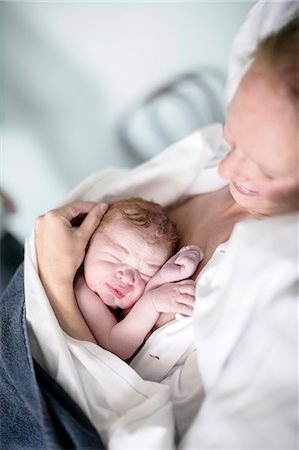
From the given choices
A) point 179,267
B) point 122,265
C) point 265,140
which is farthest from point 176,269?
point 265,140

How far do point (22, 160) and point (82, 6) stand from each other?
394 millimetres

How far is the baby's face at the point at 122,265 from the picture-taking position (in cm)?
99

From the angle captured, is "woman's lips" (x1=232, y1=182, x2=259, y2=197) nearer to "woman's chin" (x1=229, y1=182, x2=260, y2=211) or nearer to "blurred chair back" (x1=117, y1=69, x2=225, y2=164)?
"woman's chin" (x1=229, y1=182, x2=260, y2=211)

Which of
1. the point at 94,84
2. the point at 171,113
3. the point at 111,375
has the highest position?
the point at 94,84

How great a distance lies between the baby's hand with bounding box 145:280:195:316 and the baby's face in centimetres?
7

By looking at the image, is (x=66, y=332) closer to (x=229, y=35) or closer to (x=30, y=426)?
(x=30, y=426)

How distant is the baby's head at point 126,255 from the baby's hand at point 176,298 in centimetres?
8

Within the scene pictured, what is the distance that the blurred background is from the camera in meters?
1.24

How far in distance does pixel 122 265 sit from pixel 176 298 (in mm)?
146

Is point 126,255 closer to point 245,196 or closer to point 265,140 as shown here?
point 245,196

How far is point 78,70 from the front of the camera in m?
1.29

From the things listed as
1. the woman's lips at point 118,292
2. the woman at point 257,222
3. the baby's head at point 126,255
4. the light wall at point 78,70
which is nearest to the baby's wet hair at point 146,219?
the baby's head at point 126,255

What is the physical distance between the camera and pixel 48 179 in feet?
4.61

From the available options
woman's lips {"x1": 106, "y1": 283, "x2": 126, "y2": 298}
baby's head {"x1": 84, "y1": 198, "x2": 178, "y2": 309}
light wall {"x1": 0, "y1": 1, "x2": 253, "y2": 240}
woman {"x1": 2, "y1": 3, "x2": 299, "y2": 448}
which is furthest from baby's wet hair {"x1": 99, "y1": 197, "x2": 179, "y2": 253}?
light wall {"x1": 0, "y1": 1, "x2": 253, "y2": 240}
